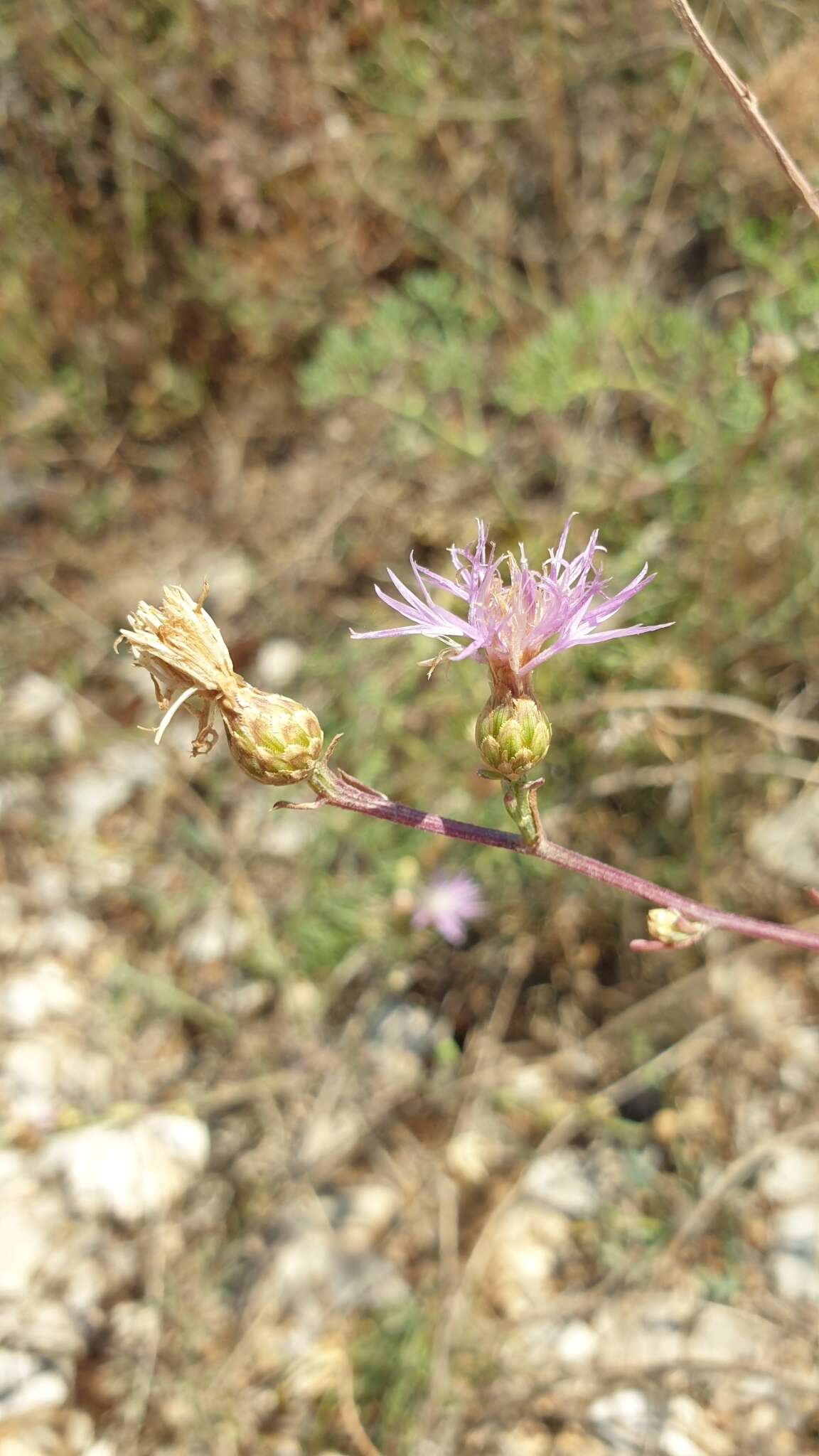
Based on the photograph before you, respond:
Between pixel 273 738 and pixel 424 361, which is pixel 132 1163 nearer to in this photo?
pixel 273 738

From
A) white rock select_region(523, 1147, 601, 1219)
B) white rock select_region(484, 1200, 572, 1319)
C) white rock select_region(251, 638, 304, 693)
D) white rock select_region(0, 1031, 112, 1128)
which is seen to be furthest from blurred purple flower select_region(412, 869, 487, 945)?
white rock select_region(0, 1031, 112, 1128)

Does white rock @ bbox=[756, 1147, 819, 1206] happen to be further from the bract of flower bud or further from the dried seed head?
the dried seed head

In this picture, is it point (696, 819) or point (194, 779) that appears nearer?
point (696, 819)

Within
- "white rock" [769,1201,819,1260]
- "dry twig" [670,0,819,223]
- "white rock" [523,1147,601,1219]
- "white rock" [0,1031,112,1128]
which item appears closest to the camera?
"dry twig" [670,0,819,223]

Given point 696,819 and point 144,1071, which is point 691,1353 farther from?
point 144,1071

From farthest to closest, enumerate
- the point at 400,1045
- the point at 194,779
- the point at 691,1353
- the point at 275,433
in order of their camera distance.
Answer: the point at 275,433
the point at 194,779
the point at 400,1045
the point at 691,1353

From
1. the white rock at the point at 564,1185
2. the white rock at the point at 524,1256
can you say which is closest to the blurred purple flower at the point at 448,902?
the white rock at the point at 564,1185

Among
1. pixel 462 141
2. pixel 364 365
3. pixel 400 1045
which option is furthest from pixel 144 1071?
pixel 462 141
